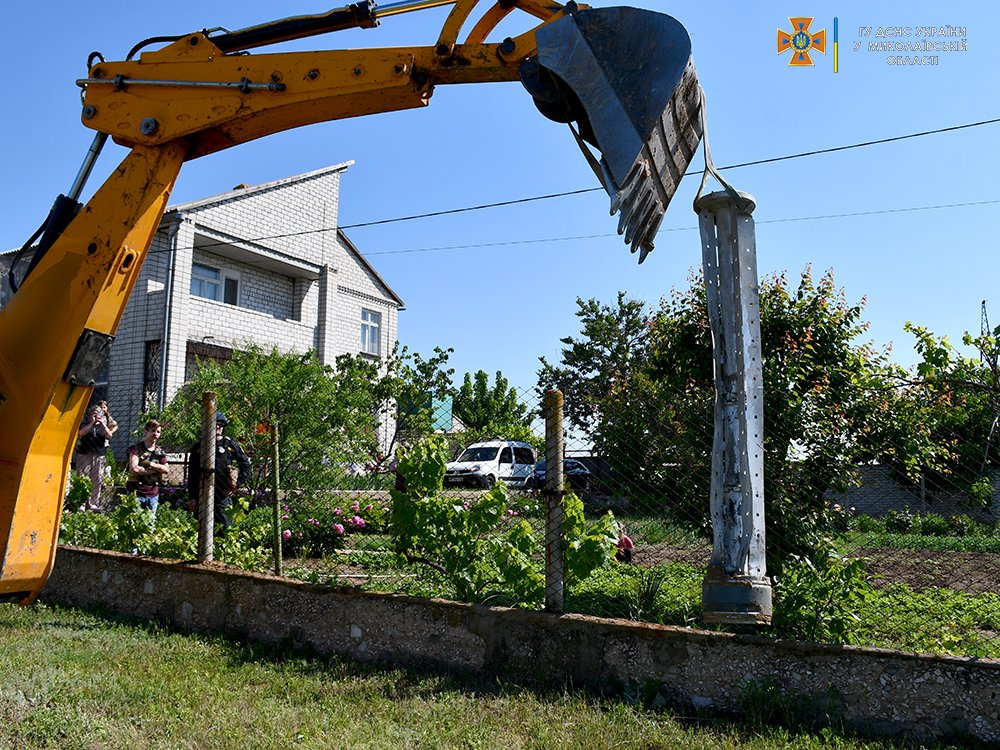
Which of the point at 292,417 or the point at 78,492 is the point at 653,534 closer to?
the point at 292,417

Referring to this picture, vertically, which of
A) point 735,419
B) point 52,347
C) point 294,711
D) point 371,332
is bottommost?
point 294,711

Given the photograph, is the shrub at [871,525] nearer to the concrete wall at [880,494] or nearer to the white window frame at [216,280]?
the concrete wall at [880,494]

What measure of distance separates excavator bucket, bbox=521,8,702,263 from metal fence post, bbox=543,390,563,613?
1.84m

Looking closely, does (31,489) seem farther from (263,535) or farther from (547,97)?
(263,535)

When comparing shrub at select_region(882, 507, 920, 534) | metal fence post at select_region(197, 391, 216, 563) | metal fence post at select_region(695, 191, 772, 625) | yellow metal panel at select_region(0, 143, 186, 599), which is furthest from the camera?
shrub at select_region(882, 507, 920, 534)

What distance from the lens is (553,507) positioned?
4.84 m

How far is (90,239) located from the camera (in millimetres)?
3639

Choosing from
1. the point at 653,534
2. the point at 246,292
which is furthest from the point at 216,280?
the point at 653,534

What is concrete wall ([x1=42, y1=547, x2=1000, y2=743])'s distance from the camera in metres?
3.81

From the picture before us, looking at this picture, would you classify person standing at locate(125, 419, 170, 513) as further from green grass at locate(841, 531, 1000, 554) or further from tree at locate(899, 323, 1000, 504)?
Result: green grass at locate(841, 531, 1000, 554)

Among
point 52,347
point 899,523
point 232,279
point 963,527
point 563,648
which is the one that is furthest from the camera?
point 232,279

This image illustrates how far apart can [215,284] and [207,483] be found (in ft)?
49.1

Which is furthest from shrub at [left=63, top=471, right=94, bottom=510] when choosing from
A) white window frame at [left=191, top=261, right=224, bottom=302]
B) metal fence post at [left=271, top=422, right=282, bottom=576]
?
white window frame at [left=191, top=261, right=224, bottom=302]

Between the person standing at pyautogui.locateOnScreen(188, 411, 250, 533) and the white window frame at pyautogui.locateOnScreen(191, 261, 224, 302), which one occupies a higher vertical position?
the white window frame at pyautogui.locateOnScreen(191, 261, 224, 302)
